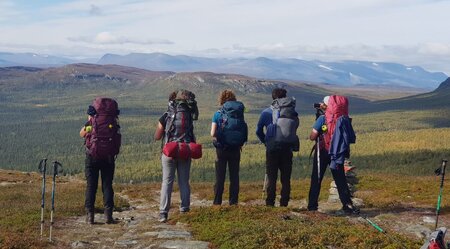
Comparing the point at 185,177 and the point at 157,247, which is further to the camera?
the point at 185,177

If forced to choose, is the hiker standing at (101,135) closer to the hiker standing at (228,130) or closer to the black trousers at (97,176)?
the black trousers at (97,176)

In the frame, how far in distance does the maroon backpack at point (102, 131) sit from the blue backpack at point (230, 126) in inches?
122

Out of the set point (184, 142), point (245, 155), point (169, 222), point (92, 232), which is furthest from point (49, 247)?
point (245, 155)

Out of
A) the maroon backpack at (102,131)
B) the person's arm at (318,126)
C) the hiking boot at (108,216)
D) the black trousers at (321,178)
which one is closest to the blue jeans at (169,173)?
the maroon backpack at (102,131)

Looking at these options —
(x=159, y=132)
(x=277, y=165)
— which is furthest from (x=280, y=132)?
(x=159, y=132)

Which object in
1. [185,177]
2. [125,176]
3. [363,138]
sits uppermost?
[185,177]

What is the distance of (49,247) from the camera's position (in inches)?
442

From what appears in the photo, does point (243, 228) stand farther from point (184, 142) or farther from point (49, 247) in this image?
point (49, 247)

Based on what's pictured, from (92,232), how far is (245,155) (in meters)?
133

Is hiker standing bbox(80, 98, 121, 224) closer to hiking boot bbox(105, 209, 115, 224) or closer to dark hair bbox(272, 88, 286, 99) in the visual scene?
hiking boot bbox(105, 209, 115, 224)

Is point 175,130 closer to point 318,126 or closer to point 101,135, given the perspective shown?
point 101,135

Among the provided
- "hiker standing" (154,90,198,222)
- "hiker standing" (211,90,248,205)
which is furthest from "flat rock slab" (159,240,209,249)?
"hiker standing" (211,90,248,205)

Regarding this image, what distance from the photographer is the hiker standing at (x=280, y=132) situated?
14.9 meters

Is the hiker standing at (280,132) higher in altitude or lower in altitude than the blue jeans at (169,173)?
higher
